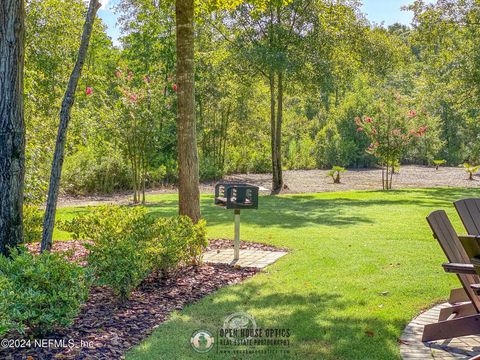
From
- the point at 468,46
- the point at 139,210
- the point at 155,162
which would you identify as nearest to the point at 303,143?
the point at 468,46

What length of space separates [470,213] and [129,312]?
2976 millimetres

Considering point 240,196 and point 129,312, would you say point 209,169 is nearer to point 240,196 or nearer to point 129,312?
point 240,196

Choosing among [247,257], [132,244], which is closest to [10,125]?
[132,244]

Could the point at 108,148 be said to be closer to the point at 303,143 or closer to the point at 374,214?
the point at 374,214

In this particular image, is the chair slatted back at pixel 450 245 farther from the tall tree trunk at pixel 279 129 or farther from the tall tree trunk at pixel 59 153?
the tall tree trunk at pixel 279 129

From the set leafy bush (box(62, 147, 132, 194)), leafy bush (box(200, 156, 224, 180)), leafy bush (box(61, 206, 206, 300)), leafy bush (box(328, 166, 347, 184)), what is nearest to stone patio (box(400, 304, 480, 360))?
leafy bush (box(61, 206, 206, 300))

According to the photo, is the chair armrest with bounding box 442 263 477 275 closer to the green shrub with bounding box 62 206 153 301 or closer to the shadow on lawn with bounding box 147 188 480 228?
the green shrub with bounding box 62 206 153 301

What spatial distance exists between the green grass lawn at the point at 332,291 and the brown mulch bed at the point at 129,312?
0.13 meters

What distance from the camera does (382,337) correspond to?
339 cm

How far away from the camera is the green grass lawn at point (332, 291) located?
10.7ft

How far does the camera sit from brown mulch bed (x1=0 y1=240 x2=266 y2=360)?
3.02m

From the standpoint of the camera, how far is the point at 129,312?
12.7 feet

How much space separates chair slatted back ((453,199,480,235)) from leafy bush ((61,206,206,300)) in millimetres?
2668

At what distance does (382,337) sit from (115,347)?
1927 mm
